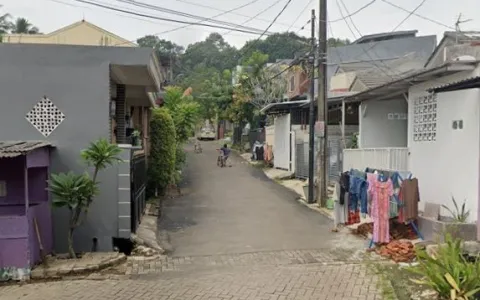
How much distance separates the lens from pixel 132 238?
10617mm

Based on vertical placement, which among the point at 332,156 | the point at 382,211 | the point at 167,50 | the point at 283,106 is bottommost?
the point at 382,211

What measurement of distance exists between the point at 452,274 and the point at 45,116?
7.79 m

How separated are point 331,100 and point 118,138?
Result: 8.54 metres

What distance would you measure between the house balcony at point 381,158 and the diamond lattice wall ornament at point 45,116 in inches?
303

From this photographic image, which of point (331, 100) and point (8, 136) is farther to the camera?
point (331, 100)

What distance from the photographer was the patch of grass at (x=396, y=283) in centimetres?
696

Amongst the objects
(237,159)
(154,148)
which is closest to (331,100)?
(154,148)

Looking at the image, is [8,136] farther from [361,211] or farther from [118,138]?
[361,211]

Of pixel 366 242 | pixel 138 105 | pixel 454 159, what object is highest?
pixel 138 105

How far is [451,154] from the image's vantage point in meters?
10.1

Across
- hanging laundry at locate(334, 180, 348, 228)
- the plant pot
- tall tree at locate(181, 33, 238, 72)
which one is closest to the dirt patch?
the plant pot

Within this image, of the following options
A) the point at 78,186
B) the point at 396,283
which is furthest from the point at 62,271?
the point at 396,283

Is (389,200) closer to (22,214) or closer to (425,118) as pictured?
(425,118)

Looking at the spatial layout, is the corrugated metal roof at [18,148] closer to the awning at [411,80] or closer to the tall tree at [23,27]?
the awning at [411,80]
